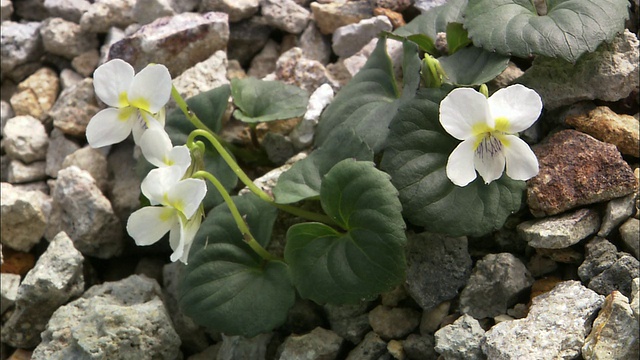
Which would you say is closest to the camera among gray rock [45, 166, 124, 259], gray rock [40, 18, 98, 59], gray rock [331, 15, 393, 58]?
gray rock [45, 166, 124, 259]

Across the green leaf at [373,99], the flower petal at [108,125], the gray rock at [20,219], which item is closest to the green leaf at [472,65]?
the green leaf at [373,99]

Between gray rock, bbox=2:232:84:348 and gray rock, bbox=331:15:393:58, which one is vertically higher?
gray rock, bbox=331:15:393:58

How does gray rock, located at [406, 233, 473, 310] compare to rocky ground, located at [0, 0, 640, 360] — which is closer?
rocky ground, located at [0, 0, 640, 360]

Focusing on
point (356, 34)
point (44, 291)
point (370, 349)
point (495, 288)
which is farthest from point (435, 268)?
point (44, 291)

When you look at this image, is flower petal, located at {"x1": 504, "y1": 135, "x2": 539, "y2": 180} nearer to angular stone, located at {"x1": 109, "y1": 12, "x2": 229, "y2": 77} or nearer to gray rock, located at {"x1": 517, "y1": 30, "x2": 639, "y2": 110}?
gray rock, located at {"x1": 517, "y1": 30, "x2": 639, "y2": 110}

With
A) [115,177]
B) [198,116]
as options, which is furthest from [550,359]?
[115,177]

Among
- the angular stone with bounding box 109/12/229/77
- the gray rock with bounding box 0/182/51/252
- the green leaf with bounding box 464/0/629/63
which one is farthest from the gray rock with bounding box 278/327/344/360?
the angular stone with bounding box 109/12/229/77

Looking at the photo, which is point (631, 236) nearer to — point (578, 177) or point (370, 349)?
point (578, 177)
